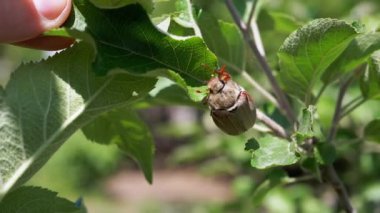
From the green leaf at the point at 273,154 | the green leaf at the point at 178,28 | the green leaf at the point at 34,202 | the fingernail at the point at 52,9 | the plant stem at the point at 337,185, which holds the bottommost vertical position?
the plant stem at the point at 337,185

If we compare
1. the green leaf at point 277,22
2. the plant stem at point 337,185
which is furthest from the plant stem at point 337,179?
the green leaf at point 277,22

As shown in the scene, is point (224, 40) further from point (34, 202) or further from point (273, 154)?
point (34, 202)

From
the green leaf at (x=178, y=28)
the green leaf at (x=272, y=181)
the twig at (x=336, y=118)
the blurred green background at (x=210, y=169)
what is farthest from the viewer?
the blurred green background at (x=210, y=169)

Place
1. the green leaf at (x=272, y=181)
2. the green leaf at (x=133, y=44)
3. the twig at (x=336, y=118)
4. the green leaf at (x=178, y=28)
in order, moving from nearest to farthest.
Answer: the green leaf at (x=133, y=44), the green leaf at (x=178, y=28), the twig at (x=336, y=118), the green leaf at (x=272, y=181)

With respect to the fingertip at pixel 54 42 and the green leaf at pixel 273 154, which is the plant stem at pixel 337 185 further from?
the fingertip at pixel 54 42

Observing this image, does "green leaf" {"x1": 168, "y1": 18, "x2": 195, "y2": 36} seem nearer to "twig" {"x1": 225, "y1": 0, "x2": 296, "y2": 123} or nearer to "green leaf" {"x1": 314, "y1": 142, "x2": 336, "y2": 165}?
"twig" {"x1": 225, "y1": 0, "x2": 296, "y2": 123}

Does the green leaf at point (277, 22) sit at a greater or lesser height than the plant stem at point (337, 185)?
greater

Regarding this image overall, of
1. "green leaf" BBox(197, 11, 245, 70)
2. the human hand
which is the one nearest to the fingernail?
the human hand
